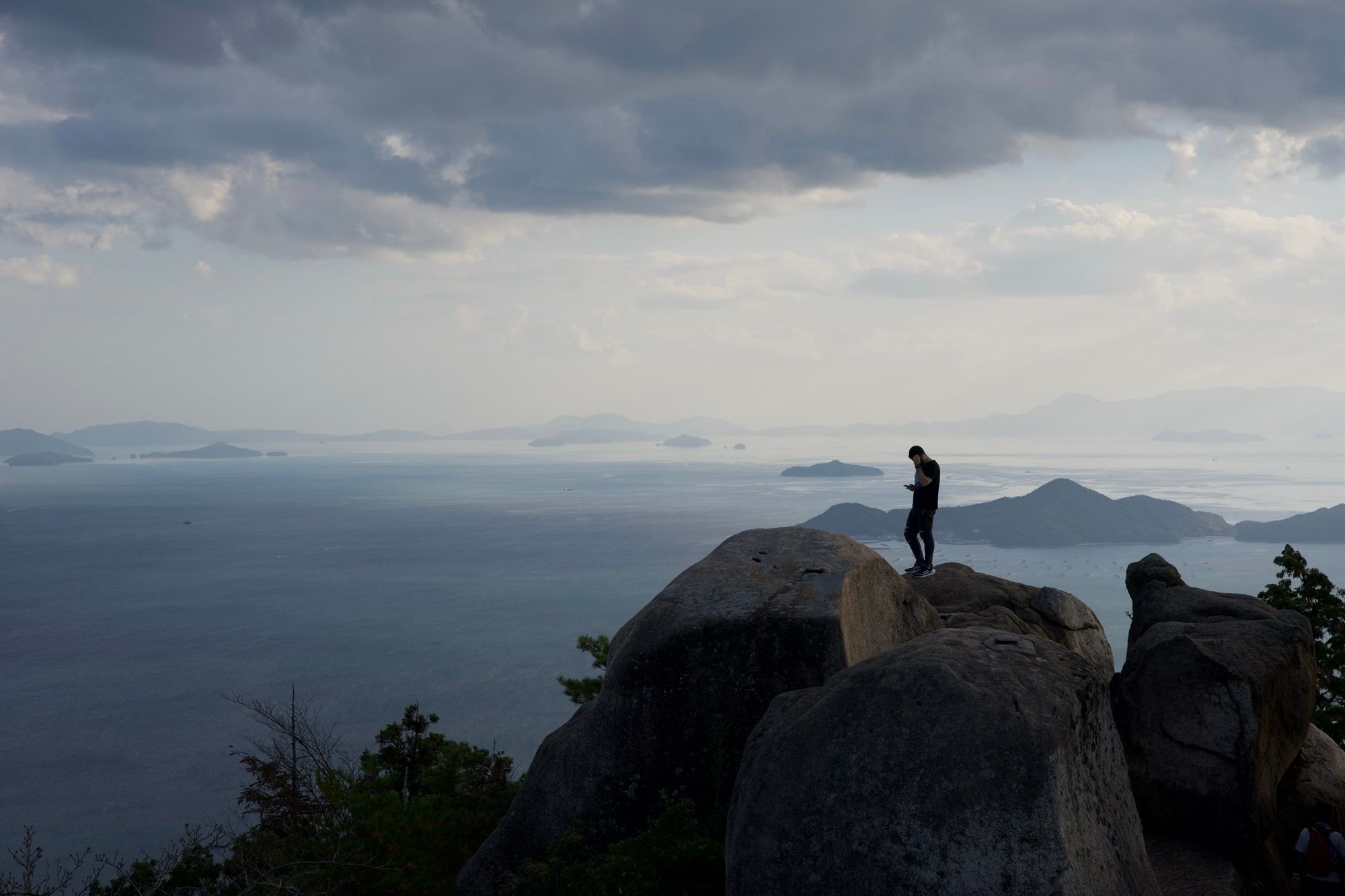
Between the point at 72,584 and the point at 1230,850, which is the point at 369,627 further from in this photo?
the point at 1230,850

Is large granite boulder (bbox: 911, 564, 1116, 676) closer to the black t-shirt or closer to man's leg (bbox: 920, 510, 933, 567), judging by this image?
man's leg (bbox: 920, 510, 933, 567)

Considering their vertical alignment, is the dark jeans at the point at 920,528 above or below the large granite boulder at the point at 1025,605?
above

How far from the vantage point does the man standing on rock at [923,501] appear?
1845cm

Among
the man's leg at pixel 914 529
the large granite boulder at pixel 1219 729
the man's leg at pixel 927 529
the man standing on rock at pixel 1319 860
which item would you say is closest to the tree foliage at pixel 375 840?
the man's leg at pixel 914 529

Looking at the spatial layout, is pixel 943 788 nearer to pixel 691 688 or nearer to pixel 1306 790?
pixel 691 688

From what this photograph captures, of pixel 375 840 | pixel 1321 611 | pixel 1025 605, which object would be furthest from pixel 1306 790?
pixel 1321 611

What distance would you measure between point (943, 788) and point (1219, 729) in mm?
6896

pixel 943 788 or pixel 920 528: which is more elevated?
pixel 920 528

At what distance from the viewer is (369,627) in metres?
144

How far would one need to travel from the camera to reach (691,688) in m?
13.8

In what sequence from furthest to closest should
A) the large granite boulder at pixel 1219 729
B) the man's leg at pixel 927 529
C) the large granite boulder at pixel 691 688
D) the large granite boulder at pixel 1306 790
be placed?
the man's leg at pixel 927 529 < the large granite boulder at pixel 691 688 < the large granite boulder at pixel 1306 790 < the large granite boulder at pixel 1219 729

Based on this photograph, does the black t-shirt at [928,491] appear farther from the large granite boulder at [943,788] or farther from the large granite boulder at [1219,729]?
the large granite boulder at [943,788]

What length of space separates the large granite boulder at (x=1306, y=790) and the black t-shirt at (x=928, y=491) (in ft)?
24.2

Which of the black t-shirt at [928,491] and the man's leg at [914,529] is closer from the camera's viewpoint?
the black t-shirt at [928,491]
